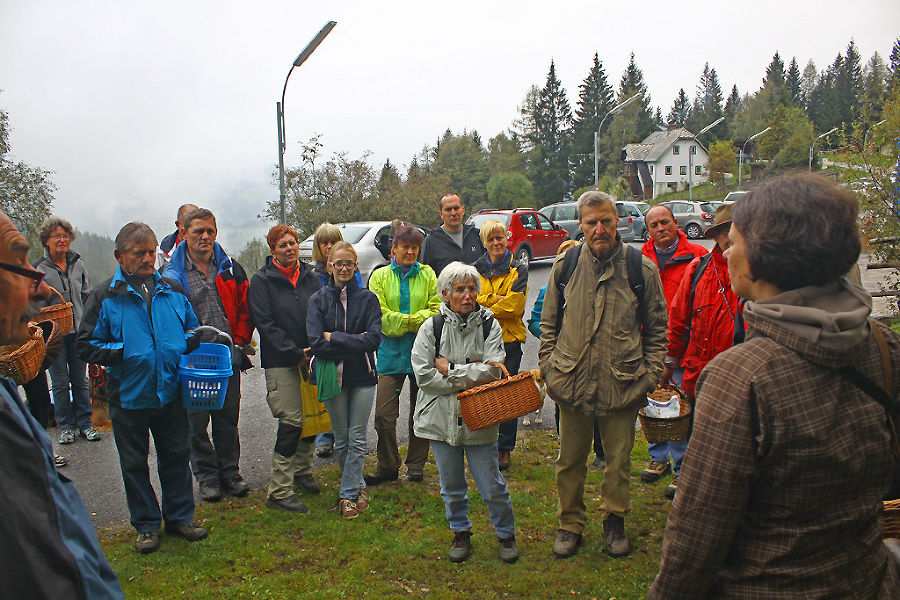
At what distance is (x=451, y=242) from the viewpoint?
20.5 feet

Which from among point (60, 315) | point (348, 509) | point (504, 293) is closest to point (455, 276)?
point (504, 293)

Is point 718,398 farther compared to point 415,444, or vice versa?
point 415,444

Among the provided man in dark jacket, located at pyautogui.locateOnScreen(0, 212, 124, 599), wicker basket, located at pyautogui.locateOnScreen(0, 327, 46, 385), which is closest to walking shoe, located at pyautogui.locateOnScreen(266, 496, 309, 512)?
wicker basket, located at pyautogui.locateOnScreen(0, 327, 46, 385)

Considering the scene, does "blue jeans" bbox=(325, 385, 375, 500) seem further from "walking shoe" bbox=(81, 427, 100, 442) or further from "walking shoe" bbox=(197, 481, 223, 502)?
"walking shoe" bbox=(81, 427, 100, 442)

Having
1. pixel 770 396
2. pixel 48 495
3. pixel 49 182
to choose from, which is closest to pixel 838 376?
pixel 770 396

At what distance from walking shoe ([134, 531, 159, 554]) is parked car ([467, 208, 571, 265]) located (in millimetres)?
15021

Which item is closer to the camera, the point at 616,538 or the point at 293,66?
the point at 616,538

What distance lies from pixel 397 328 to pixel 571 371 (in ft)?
5.64

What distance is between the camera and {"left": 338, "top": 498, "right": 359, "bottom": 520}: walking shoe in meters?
4.74

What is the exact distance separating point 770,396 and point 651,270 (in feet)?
8.13

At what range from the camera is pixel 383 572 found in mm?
3988

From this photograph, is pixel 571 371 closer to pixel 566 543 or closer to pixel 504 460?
pixel 566 543

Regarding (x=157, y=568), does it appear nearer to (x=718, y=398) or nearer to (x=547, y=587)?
(x=547, y=587)

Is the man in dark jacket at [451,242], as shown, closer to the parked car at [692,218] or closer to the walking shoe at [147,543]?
the walking shoe at [147,543]
